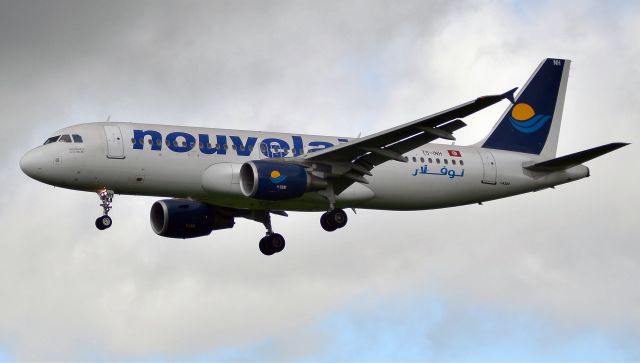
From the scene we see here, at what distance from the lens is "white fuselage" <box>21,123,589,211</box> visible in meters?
50.6

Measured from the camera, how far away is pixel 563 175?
188 ft

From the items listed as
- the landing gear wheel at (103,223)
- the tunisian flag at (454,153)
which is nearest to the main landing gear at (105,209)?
the landing gear wheel at (103,223)

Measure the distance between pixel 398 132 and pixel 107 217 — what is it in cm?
1115

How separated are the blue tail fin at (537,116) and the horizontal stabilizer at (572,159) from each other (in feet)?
7.39

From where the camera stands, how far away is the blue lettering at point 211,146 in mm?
51875

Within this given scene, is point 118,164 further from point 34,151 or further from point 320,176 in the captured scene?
point 320,176

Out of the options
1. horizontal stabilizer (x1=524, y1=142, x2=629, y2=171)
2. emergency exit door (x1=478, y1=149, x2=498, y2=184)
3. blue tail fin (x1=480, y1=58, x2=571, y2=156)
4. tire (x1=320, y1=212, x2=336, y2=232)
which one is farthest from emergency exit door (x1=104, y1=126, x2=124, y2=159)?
horizontal stabilizer (x1=524, y1=142, x2=629, y2=171)

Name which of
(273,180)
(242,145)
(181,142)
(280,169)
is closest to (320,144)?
(242,145)

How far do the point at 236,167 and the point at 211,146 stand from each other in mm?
1240

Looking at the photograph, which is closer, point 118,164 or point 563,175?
point 118,164

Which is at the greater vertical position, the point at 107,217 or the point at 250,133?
the point at 250,133

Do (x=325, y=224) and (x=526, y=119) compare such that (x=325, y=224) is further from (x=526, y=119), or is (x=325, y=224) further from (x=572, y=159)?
(x=526, y=119)

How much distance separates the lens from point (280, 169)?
51031mm

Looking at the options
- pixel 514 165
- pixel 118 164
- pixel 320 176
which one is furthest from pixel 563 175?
pixel 118 164
